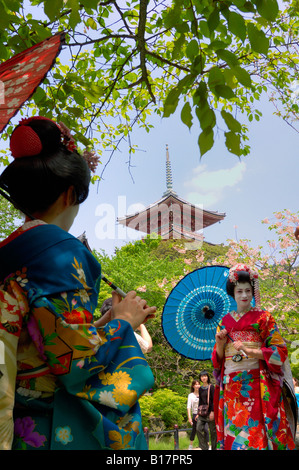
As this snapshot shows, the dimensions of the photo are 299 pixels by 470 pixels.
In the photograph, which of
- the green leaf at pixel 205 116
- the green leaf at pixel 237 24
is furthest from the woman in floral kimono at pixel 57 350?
the green leaf at pixel 237 24

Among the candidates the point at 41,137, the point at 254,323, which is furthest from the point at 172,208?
the point at 41,137

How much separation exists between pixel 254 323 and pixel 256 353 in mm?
292

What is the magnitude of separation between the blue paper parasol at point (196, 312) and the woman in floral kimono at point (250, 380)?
0.77m

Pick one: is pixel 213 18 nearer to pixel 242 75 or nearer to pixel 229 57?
pixel 229 57

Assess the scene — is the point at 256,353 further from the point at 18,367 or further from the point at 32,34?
the point at 32,34

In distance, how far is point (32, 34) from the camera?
367 cm

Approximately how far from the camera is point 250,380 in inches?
142

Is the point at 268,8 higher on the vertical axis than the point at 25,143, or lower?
higher

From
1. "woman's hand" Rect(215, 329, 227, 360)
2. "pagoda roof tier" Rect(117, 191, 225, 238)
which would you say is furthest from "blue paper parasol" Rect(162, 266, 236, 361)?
"pagoda roof tier" Rect(117, 191, 225, 238)

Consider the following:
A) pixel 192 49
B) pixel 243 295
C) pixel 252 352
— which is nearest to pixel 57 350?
pixel 192 49

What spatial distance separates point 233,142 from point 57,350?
1216 mm

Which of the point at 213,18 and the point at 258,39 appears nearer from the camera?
the point at 258,39

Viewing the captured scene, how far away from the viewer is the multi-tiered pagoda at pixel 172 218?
31.3 metres

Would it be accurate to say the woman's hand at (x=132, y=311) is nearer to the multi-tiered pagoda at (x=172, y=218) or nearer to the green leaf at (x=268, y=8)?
the green leaf at (x=268, y=8)
